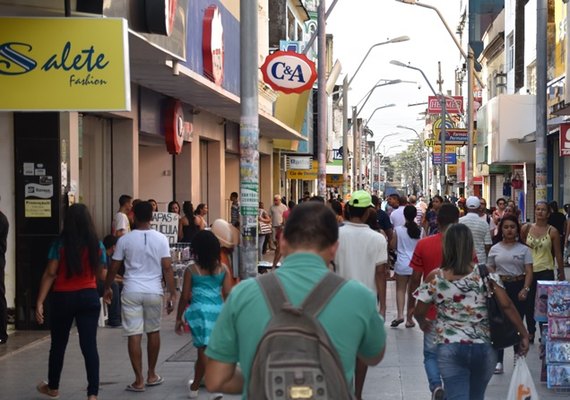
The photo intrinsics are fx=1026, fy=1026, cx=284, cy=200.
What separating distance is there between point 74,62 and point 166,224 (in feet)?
26.6

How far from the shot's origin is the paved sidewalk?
9391 millimetres

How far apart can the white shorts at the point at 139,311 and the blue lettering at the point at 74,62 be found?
6.80ft

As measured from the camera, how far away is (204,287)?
8836 mm

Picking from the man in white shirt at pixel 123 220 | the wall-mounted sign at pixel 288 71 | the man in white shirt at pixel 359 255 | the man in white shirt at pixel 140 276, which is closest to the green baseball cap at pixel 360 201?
the man in white shirt at pixel 359 255

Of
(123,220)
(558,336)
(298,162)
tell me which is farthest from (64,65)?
(298,162)

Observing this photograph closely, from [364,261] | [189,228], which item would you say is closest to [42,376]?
[364,261]

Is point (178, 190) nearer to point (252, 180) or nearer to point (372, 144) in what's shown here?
point (252, 180)

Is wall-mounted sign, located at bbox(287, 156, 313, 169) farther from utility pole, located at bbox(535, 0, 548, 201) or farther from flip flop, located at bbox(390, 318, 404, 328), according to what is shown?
flip flop, located at bbox(390, 318, 404, 328)

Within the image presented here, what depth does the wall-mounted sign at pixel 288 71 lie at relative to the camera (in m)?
23.1

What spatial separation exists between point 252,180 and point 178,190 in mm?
12268

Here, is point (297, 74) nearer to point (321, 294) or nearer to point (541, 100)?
point (541, 100)

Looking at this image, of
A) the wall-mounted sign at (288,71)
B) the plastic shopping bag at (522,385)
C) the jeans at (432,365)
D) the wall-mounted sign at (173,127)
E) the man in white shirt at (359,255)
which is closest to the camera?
the plastic shopping bag at (522,385)

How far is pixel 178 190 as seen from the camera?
2328 cm

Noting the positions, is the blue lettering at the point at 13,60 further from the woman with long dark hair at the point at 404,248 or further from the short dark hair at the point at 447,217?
the woman with long dark hair at the point at 404,248
